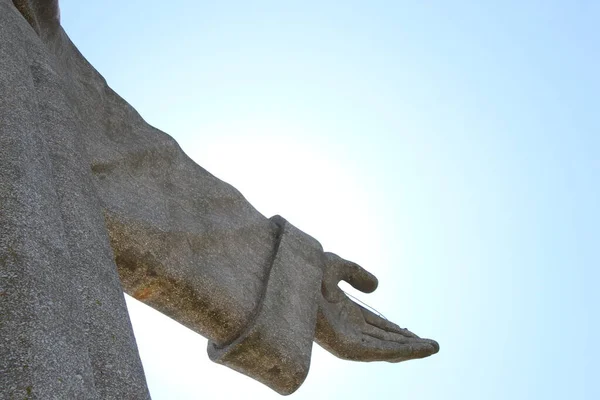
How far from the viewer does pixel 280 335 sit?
18.0 feet

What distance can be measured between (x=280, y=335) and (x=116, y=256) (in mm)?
1355

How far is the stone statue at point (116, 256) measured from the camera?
240 cm

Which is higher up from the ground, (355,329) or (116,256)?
(355,329)

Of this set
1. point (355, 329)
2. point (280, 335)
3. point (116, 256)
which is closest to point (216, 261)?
point (280, 335)

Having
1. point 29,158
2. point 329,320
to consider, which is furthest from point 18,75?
point 329,320

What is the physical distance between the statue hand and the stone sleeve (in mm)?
342

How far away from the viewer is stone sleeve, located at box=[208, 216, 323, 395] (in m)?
5.45

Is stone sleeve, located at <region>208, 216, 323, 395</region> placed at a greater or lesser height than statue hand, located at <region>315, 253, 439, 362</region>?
lesser

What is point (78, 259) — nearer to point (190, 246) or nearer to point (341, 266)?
point (190, 246)

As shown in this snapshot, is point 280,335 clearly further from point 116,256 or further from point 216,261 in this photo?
point 116,256

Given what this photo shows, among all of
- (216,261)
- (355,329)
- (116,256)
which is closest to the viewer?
(116,256)

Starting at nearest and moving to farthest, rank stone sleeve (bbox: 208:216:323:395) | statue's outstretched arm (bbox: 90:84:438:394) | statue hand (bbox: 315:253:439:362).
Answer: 1. statue's outstretched arm (bbox: 90:84:438:394)
2. stone sleeve (bbox: 208:216:323:395)
3. statue hand (bbox: 315:253:439:362)

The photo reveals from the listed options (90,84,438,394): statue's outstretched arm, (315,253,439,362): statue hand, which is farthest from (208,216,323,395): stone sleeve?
(315,253,439,362): statue hand

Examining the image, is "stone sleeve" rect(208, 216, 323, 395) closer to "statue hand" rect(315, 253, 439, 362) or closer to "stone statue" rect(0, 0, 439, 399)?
"stone statue" rect(0, 0, 439, 399)
